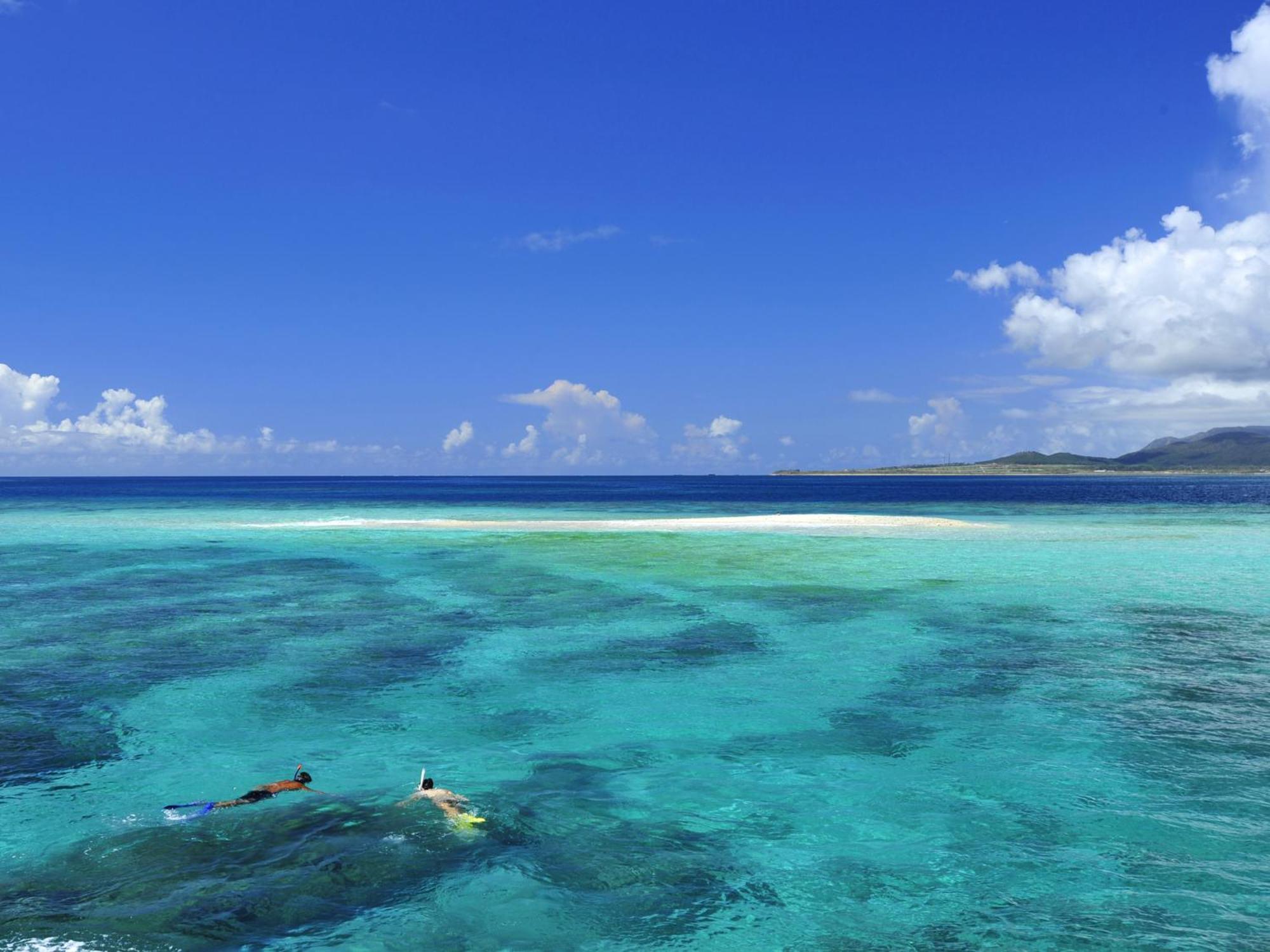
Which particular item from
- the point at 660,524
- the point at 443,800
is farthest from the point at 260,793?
the point at 660,524

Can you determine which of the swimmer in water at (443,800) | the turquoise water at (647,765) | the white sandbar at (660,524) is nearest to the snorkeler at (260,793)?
the turquoise water at (647,765)

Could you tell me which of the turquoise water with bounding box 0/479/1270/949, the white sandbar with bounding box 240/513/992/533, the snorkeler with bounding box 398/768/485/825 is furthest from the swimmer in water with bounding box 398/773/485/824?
the white sandbar with bounding box 240/513/992/533

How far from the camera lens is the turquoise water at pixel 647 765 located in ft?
30.0

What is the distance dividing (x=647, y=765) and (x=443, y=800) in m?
3.45

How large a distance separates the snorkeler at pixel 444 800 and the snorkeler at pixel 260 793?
4.70 ft

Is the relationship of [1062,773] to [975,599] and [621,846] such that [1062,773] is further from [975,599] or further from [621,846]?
[975,599]

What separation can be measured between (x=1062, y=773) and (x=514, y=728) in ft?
29.6

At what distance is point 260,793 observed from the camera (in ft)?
38.9

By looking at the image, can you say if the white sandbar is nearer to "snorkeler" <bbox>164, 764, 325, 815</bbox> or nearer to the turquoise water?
the turquoise water

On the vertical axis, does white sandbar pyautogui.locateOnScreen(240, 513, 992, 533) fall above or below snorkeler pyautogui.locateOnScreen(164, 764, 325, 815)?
above

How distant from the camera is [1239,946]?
8.45 meters

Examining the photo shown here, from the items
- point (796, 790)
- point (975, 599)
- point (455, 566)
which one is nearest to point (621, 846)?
point (796, 790)

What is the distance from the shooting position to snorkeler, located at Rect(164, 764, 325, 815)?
11.7 meters

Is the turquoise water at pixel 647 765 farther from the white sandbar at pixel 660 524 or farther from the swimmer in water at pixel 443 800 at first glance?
the white sandbar at pixel 660 524
